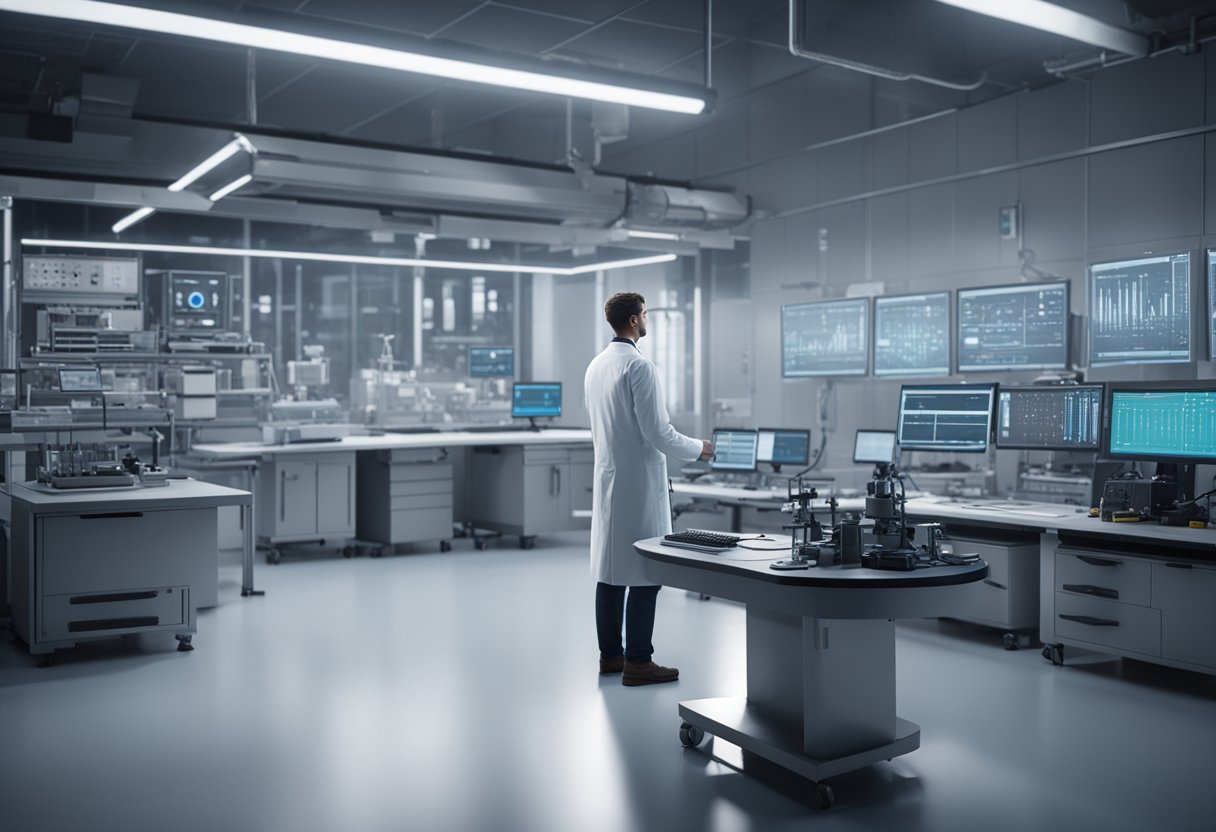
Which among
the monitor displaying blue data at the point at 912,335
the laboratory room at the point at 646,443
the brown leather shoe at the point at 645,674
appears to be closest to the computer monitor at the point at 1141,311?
the laboratory room at the point at 646,443

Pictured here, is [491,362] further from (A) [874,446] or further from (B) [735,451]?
(A) [874,446]

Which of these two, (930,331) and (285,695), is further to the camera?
(930,331)

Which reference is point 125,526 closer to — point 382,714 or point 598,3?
point 382,714

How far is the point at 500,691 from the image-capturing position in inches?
147

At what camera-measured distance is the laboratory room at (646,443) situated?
9.36 ft

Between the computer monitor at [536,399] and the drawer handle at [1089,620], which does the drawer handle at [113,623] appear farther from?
the computer monitor at [536,399]

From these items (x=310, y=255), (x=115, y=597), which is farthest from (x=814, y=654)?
(x=310, y=255)

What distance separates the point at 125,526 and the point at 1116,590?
3.88 meters

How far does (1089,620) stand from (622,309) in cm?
213

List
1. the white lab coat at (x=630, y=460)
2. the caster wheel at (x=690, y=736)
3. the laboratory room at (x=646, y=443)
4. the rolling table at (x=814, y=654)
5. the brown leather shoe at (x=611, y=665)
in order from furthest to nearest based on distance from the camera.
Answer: the brown leather shoe at (x=611, y=665), the white lab coat at (x=630, y=460), the caster wheel at (x=690, y=736), the laboratory room at (x=646, y=443), the rolling table at (x=814, y=654)

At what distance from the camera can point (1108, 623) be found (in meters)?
3.89

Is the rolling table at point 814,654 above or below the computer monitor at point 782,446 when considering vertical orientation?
below

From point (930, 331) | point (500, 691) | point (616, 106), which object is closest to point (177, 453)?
point (616, 106)

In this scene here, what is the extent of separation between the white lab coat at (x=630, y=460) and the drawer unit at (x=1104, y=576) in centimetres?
155
